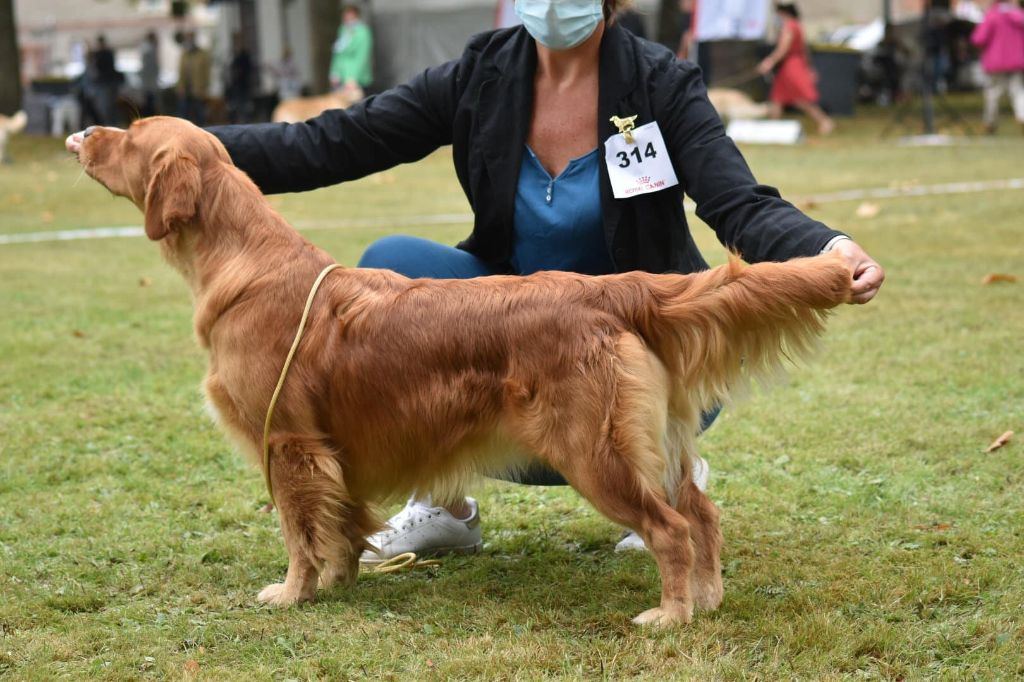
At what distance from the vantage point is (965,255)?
855 centimetres

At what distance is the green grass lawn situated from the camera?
114 inches

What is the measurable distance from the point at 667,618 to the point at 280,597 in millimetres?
1102

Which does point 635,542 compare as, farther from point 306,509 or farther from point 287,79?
point 287,79

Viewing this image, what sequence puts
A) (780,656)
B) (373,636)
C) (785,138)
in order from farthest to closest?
(785,138)
(373,636)
(780,656)

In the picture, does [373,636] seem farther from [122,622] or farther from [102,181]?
[102,181]

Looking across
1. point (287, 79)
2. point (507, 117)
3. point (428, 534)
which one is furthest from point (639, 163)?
point (287, 79)

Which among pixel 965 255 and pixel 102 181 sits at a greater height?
pixel 102 181

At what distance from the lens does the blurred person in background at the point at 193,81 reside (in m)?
25.9

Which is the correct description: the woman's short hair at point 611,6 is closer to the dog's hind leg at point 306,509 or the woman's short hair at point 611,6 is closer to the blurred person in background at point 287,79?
the dog's hind leg at point 306,509

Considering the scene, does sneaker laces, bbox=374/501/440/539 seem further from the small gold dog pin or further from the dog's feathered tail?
the small gold dog pin

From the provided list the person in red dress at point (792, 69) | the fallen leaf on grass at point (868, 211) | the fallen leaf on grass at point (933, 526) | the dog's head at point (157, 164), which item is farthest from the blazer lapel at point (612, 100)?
the person in red dress at point (792, 69)

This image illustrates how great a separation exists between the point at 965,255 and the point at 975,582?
5.84 metres

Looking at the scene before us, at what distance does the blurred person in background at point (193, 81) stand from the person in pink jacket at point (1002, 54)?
16095 millimetres

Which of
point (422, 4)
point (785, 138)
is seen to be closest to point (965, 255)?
point (785, 138)
